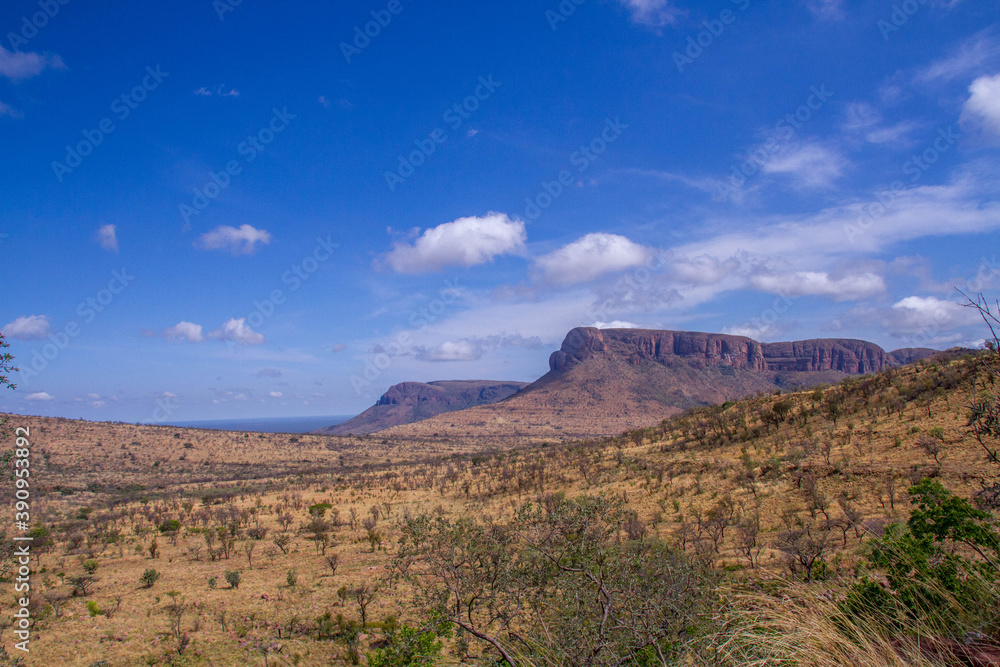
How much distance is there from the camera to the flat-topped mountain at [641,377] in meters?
110

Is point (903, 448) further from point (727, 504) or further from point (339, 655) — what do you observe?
point (339, 655)

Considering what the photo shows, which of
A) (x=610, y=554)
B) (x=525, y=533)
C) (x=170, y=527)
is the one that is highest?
(x=610, y=554)

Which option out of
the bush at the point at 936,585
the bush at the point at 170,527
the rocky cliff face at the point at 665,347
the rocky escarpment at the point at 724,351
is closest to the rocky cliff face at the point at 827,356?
the rocky escarpment at the point at 724,351

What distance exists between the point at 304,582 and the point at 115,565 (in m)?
7.83

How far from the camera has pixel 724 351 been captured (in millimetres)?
148125

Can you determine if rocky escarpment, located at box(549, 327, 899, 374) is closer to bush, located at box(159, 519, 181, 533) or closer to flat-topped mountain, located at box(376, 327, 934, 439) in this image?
flat-topped mountain, located at box(376, 327, 934, 439)

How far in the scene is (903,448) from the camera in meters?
15.9

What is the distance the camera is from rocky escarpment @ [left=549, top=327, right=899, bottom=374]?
477 feet

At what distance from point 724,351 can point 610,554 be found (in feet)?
516

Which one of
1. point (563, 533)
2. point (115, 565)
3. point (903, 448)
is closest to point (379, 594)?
point (563, 533)

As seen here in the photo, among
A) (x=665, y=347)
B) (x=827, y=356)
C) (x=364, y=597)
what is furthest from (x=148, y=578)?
(x=827, y=356)

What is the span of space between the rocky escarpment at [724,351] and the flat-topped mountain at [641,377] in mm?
310

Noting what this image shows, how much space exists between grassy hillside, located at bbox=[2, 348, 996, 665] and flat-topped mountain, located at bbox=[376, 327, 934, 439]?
6827cm

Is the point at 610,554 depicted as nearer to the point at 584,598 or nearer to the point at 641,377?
the point at 584,598
